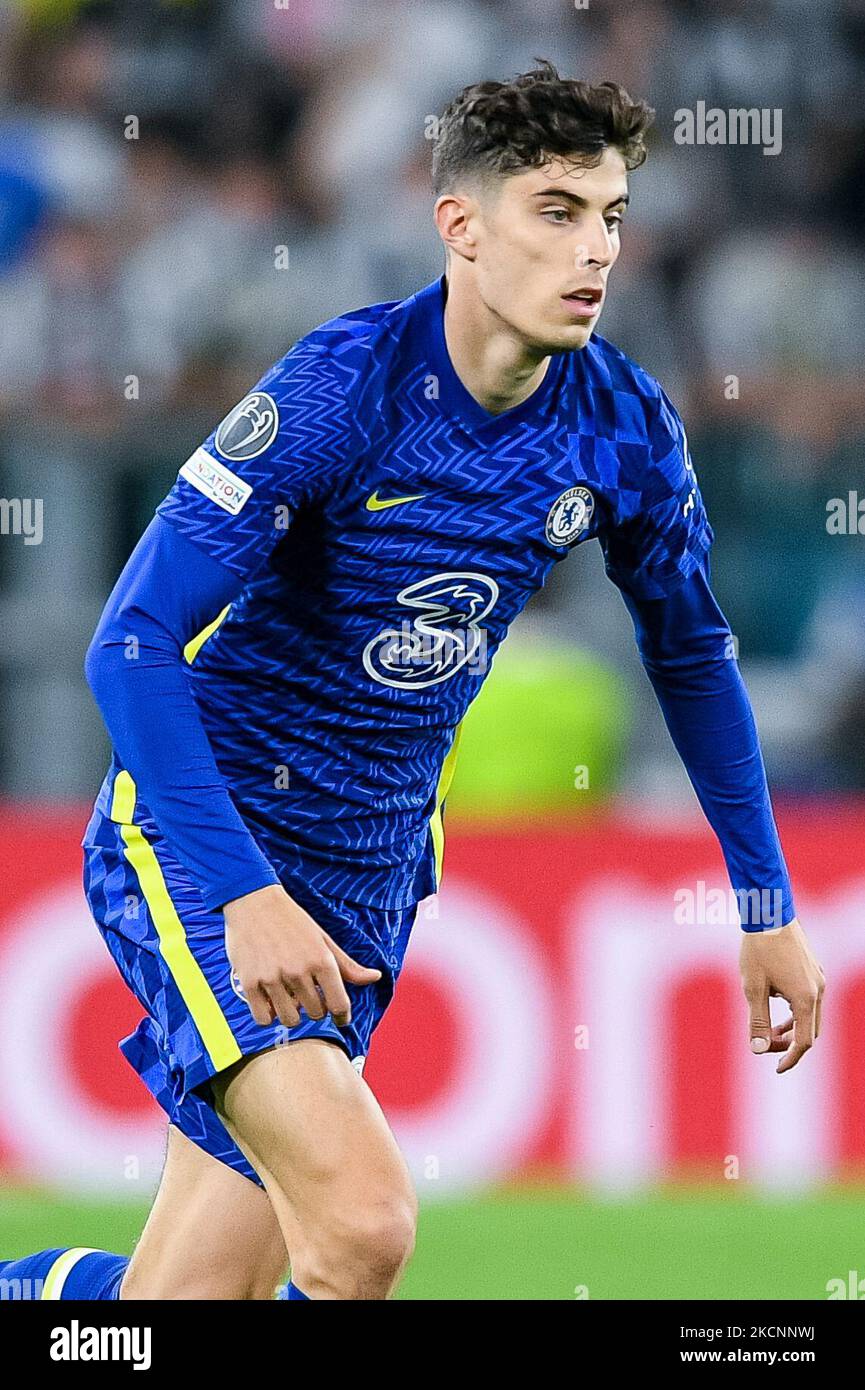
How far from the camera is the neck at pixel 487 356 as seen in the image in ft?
10.5

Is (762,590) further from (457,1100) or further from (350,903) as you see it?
(350,903)

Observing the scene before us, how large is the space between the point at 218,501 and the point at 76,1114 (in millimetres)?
3308

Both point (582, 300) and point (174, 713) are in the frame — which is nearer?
point (174, 713)

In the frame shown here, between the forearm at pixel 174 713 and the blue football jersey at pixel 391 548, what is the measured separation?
143 millimetres

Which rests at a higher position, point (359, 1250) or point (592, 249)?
point (592, 249)

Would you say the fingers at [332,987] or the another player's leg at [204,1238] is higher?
the fingers at [332,987]

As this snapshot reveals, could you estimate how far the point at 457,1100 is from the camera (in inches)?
233

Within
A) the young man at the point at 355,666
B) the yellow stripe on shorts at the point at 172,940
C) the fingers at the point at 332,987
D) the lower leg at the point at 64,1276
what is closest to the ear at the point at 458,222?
the young man at the point at 355,666

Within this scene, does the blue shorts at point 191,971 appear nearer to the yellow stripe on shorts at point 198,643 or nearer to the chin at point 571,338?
the yellow stripe on shorts at point 198,643

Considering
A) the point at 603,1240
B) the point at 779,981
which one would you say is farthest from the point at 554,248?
the point at 603,1240

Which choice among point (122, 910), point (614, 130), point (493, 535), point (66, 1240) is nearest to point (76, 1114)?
point (66, 1240)

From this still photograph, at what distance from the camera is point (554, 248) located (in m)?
3.12

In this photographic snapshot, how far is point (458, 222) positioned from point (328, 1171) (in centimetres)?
139

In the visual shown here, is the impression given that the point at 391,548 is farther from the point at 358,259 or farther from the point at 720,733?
the point at 358,259
